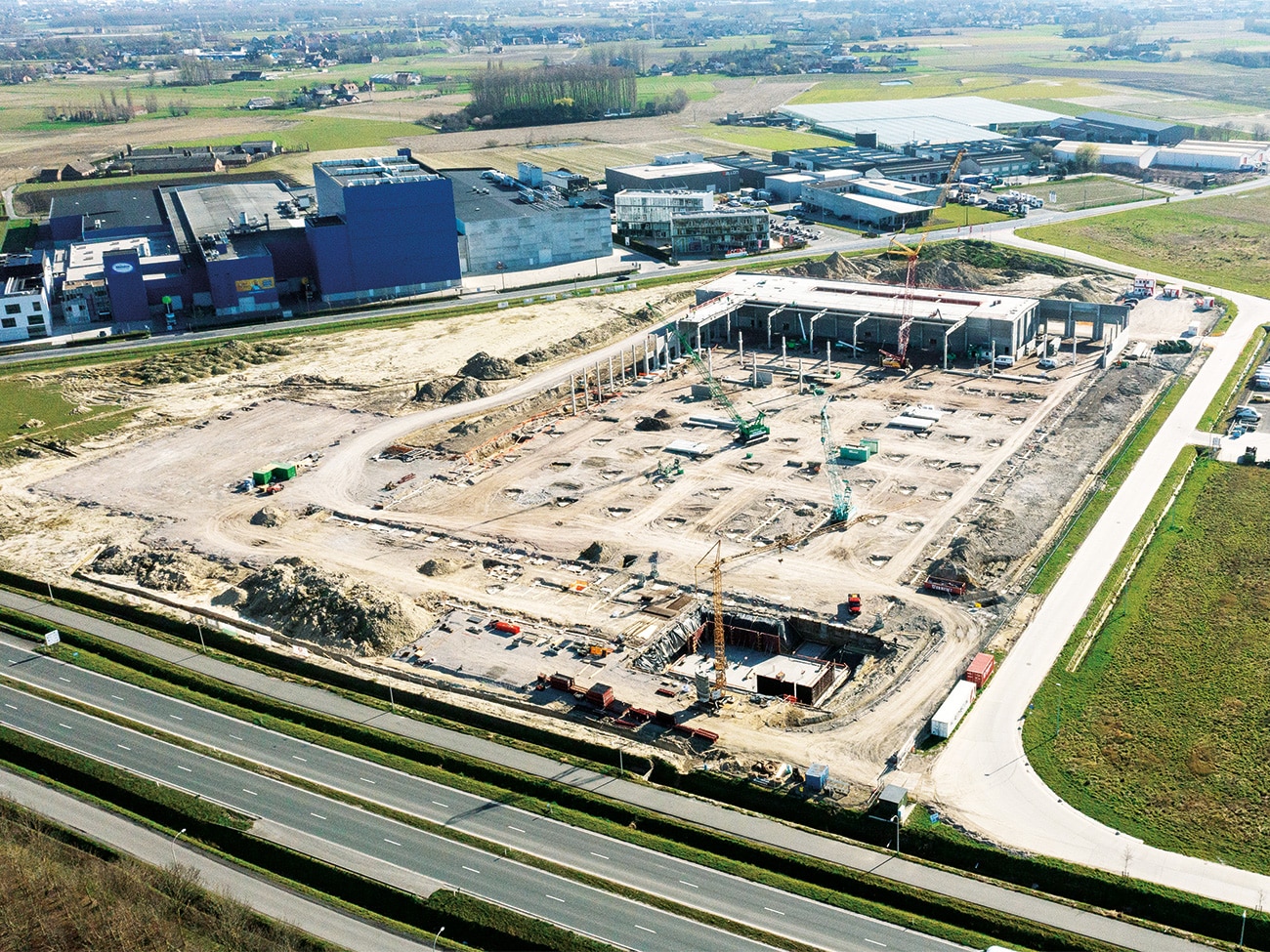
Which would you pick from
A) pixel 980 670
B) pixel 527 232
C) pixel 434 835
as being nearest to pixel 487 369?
pixel 527 232

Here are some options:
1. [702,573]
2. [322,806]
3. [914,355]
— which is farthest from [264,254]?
[322,806]

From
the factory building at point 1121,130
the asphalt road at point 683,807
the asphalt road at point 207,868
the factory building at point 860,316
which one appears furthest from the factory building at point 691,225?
the asphalt road at point 207,868

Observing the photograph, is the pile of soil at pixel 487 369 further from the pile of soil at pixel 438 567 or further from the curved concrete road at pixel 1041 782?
the curved concrete road at pixel 1041 782

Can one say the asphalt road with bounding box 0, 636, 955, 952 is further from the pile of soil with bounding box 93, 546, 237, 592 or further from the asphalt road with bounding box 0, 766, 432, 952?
the pile of soil with bounding box 93, 546, 237, 592

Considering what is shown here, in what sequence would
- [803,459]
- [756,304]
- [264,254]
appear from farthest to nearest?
1. [264,254]
2. [756,304]
3. [803,459]

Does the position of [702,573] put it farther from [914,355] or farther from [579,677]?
[914,355]

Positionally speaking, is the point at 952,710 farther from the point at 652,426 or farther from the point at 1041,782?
the point at 652,426
